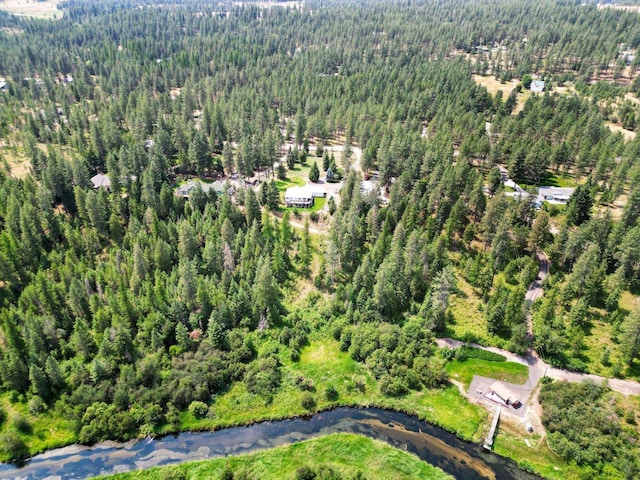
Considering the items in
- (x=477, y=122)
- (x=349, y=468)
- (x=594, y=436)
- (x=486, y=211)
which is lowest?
(x=349, y=468)

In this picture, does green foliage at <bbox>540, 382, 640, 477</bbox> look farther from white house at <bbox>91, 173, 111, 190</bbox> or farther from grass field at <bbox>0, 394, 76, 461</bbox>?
white house at <bbox>91, 173, 111, 190</bbox>

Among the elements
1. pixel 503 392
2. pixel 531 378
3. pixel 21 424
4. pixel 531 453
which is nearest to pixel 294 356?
pixel 503 392

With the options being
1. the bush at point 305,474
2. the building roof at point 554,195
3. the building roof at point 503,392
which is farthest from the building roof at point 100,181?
the building roof at point 554,195

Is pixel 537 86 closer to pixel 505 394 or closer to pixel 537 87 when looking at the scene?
pixel 537 87

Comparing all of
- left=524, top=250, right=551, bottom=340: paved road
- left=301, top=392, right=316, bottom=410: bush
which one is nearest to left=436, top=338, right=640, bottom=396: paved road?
left=524, top=250, right=551, bottom=340: paved road

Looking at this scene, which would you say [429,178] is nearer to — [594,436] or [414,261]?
[414,261]

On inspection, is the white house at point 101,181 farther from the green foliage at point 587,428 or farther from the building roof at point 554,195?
the building roof at point 554,195

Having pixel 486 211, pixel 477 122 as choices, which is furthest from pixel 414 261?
pixel 477 122
